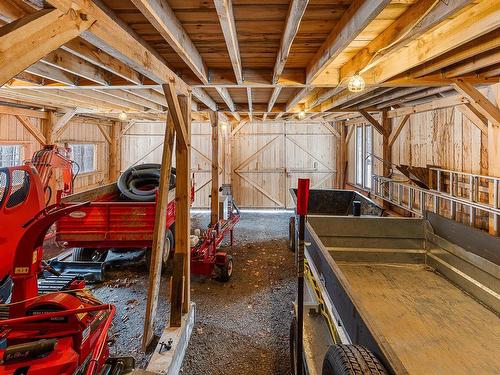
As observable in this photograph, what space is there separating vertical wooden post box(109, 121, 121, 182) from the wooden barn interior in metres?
3.41

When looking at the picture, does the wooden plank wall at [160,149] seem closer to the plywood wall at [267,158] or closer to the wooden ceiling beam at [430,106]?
the plywood wall at [267,158]

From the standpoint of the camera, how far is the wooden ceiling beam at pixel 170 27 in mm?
1837

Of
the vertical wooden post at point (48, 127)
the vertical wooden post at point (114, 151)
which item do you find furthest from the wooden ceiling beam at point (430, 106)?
the vertical wooden post at point (114, 151)

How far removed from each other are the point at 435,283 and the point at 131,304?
3.62m

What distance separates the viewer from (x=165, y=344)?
8.29 ft

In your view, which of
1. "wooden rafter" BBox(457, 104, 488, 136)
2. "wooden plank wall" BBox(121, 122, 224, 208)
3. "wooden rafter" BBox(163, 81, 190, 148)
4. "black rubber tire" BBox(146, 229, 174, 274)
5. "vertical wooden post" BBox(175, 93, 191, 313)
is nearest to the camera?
"wooden rafter" BBox(163, 81, 190, 148)

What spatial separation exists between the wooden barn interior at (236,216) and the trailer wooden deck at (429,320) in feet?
0.06

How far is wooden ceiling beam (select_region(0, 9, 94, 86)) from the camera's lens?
0.96 m

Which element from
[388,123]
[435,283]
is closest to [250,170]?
[388,123]

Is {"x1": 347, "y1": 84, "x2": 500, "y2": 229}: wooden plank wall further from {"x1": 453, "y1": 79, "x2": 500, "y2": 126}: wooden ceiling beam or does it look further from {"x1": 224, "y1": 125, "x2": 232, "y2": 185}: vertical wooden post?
{"x1": 224, "y1": 125, "x2": 232, "y2": 185}: vertical wooden post

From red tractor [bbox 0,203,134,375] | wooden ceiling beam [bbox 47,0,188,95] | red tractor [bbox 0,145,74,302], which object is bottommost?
red tractor [bbox 0,203,134,375]

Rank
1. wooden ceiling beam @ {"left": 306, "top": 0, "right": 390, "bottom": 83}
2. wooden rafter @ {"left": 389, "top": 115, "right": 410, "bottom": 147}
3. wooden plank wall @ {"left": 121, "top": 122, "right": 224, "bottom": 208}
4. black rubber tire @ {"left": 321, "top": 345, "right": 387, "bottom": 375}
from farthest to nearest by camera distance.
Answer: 1. wooden plank wall @ {"left": 121, "top": 122, "right": 224, "bottom": 208}
2. wooden rafter @ {"left": 389, "top": 115, "right": 410, "bottom": 147}
3. wooden ceiling beam @ {"left": 306, "top": 0, "right": 390, "bottom": 83}
4. black rubber tire @ {"left": 321, "top": 345, "right": 387, "bottom": 375}

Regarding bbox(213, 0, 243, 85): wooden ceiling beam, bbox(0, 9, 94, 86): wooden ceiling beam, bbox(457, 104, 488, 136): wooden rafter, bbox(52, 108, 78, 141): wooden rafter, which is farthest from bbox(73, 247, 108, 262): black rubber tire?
bbox(457, 104, 488, 136): wooden rafter

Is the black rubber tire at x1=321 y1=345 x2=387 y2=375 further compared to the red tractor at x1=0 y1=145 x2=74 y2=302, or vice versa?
the red tractor at x1=0 y1=145 x2=74 y2=302
